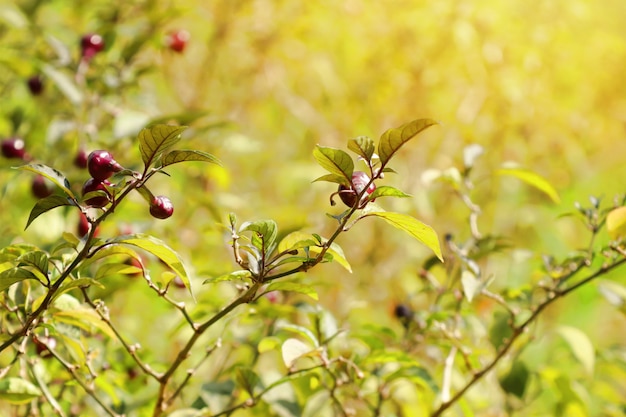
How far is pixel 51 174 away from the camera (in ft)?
1.84

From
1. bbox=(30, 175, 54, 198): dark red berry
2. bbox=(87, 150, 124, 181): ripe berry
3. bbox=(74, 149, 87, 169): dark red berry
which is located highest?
bbox=(74, 149, 87, 169): dark red berry

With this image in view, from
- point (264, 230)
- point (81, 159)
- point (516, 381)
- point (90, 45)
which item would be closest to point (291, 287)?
point (264, 230)

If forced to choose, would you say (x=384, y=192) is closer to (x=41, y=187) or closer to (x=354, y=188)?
(x=354, y=188)

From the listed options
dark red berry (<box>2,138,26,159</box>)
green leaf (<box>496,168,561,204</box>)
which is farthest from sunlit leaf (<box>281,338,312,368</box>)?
dark red berry (<box>2,138,26,159</box>)

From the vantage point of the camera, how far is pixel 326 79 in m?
2.20

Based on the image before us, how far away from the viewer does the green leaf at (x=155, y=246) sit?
566 mm

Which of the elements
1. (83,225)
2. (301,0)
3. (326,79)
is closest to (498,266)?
(326,79)

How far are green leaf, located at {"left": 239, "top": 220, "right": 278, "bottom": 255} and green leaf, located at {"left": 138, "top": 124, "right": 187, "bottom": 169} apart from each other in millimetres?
91

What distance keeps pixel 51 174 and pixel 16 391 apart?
0.29 meters

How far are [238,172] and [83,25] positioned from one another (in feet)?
2.61

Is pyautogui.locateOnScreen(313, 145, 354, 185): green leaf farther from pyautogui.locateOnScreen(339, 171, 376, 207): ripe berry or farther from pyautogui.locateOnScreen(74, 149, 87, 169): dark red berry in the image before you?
pyautogui.locateOnScreen(74, 149, 87, 169): dark red berry

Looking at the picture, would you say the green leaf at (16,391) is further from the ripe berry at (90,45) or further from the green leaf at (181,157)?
the ripe berry at (90,45)

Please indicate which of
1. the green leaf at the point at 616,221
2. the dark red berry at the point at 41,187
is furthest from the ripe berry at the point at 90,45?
the green leaf at the point at 616,221

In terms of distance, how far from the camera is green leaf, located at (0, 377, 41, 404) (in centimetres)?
73
